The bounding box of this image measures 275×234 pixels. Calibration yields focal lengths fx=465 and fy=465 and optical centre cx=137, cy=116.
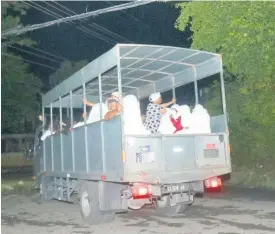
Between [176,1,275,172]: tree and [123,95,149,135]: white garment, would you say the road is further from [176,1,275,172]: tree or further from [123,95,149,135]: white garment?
[176,1,275,172]: tree

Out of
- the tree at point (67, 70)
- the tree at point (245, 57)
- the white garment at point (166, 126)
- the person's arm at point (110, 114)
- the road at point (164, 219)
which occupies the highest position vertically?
the tree at point (67, 70)

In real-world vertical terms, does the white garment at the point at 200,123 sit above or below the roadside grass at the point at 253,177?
above

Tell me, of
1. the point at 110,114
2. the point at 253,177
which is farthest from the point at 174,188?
the point at 253,177

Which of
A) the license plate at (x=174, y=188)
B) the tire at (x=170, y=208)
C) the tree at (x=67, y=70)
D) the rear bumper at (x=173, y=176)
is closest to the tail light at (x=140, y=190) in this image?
the rear bumper at (x=173, y=176)

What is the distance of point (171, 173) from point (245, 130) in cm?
869

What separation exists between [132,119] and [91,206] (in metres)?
1.87

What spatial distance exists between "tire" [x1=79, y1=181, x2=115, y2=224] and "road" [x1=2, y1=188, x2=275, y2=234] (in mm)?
138

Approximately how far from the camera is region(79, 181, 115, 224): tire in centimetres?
854

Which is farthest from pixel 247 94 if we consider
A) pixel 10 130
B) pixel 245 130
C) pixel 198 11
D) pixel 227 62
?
pixel 10 130

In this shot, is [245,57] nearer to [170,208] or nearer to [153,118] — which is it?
[153,118]

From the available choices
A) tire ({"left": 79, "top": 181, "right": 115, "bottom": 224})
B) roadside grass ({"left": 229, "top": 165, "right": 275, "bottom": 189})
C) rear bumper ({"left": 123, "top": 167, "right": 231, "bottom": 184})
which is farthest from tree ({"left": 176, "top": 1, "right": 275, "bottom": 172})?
tire ({"left": 79, "top": 181, "right": 115, "bottom": 224})

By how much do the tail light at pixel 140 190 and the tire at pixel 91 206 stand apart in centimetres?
86

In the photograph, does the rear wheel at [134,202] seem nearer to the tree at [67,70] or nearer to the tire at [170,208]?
the tire at [170,208]

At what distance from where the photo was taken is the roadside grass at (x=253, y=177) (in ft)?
49.2
